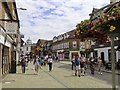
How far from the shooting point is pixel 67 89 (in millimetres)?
11438

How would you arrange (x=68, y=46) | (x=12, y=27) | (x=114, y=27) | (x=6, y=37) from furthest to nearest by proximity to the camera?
(x=68, y=46), (x=6, y=37), (x=12, y=27), (x=114, y=27)

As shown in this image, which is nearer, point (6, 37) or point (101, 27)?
point (101, 27)

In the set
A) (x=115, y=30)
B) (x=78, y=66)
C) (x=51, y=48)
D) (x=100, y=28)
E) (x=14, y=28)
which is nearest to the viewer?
(x=115, y=30)

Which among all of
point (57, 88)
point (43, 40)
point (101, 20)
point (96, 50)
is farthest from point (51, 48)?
point (101, 20)

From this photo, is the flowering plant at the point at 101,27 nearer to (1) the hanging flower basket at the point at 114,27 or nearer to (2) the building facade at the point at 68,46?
(1) the hanging flower basket at the point at 114,27

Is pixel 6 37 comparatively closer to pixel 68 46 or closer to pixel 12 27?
pixel 12 27

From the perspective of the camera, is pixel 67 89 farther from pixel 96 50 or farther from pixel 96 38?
pixel 96 50

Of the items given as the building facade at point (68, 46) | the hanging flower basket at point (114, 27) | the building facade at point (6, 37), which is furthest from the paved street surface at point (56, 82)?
the building facade at point (68, 46)

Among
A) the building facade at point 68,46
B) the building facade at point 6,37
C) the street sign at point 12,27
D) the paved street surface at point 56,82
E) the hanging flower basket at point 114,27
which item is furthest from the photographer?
the building facade at point 68,46

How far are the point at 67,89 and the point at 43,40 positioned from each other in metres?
114

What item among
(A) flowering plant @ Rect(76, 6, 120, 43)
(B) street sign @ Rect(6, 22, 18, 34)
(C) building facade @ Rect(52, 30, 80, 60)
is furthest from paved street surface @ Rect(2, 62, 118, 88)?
(C) building facade @ Rect(52, 30, 80, 60)

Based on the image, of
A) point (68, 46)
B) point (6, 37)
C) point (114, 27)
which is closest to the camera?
point (114, 27)

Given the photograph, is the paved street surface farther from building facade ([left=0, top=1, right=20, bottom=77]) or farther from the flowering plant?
the flowering plant

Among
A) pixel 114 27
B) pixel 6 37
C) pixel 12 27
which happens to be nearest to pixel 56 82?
→ pixel 12 27
